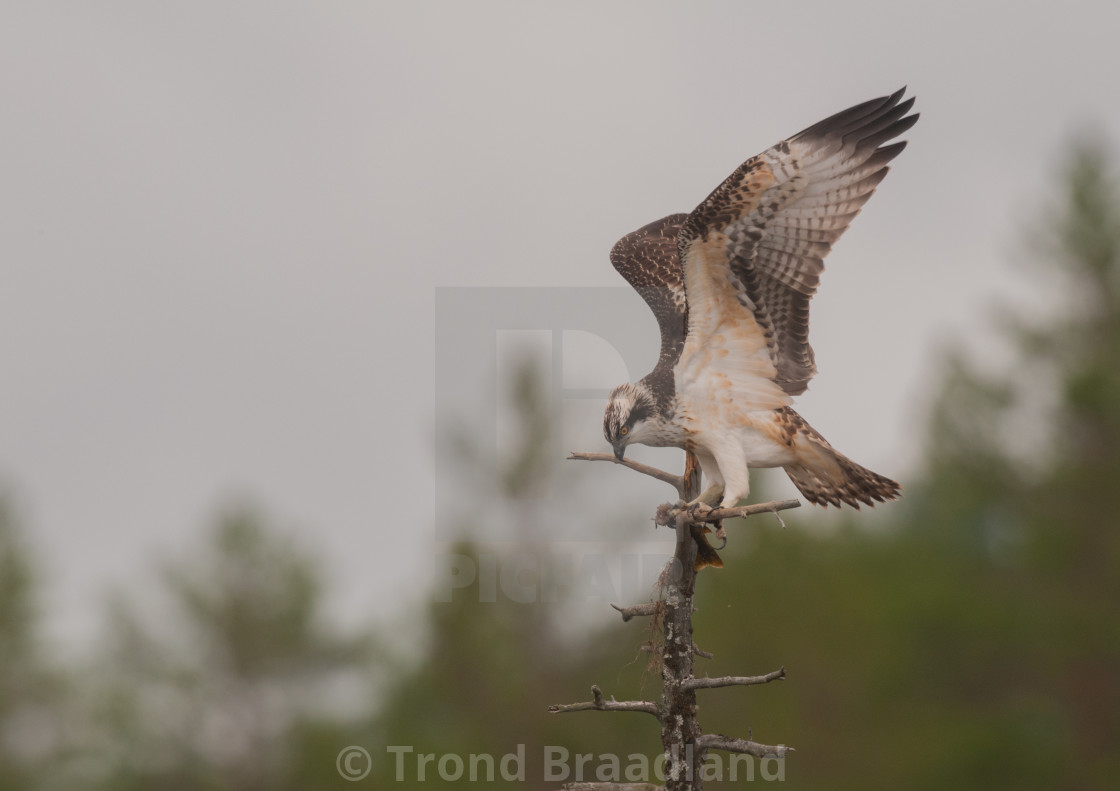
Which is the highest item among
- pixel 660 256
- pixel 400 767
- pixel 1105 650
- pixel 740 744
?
pixel 660 256

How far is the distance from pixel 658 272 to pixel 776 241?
2.28 metres

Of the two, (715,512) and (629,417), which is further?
(629,417)

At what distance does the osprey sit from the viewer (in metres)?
7.30

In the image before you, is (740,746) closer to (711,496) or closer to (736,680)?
(736,680)

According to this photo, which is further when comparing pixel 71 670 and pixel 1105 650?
pixel 71 670

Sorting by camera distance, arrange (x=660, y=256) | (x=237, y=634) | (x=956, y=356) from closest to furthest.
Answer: (x=660, y=256), (x=237, y=634), (x=956, y=356)

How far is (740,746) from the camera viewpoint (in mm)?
5789

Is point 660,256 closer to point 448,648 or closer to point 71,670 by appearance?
point 448,648

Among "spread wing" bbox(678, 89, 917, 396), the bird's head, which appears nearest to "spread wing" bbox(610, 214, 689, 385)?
"spread wing" bbox(678, 89, 917, 396)

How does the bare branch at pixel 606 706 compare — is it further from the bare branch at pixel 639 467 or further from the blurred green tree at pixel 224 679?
the blurred green tree at pixel 224 679

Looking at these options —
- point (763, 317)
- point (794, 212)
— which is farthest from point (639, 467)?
point (794, 212)

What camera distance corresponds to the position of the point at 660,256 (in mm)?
9852

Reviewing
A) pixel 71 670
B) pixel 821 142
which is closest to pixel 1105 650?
pixel 821 142

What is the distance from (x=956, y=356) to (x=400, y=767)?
2057cm
